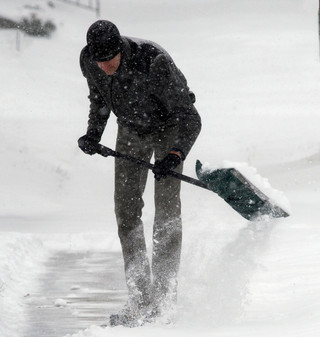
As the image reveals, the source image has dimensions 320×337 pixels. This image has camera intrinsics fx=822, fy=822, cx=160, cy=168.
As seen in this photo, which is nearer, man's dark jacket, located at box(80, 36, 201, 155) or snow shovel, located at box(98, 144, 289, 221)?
man's dark jacket, located at box(80, 36, 201, 155)

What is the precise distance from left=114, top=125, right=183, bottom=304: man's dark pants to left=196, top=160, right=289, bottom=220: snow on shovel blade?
20 centimetres

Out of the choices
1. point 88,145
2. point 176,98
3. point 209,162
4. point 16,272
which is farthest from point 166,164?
point 209,162

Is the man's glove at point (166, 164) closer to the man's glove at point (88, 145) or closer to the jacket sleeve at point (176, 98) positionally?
the jacket sleeve at point (176, 98)

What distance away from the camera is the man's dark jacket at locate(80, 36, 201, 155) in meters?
4.39

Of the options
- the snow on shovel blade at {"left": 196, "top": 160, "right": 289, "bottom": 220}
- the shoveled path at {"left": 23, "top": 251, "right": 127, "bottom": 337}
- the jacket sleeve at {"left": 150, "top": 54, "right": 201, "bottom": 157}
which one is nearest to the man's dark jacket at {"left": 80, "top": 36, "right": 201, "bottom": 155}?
the jacket sleeve at {"left": 150, "top": 54, "right": 201, "bottom": 157}

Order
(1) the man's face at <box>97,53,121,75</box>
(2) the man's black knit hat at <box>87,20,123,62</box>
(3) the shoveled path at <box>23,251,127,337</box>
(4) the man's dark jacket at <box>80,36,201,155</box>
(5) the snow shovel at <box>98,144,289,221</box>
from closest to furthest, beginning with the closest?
(2) the man's black knit hat at <box>87,20,123,62</box> → (1) the man's face at <box>97,53,121,75</box> → (4) the man's dark jacket at <box>80,36,201,155</box> → (5) the snow shovel at <box>98,144,289,221</box> → (3) the shoveled path at <box>23,251,127,337</box>

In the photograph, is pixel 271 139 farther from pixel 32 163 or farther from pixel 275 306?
pixel 275 306

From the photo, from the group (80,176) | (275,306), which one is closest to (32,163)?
(80,176)

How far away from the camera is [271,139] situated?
96.4 ft

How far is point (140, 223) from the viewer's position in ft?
15.6

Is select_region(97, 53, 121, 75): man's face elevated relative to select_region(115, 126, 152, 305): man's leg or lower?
elevated

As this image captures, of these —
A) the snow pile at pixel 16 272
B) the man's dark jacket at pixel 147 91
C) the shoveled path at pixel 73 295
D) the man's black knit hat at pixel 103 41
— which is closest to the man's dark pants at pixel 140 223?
the man's dark jacket at pixel 147 91

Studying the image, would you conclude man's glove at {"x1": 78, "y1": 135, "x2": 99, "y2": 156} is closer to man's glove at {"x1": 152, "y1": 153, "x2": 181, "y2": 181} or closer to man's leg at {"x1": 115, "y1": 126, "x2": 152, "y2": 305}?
man's leg at {"x1": 115, "y1": 126, "x2": 152, "y2": 305}

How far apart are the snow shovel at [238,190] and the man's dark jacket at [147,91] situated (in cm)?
20
